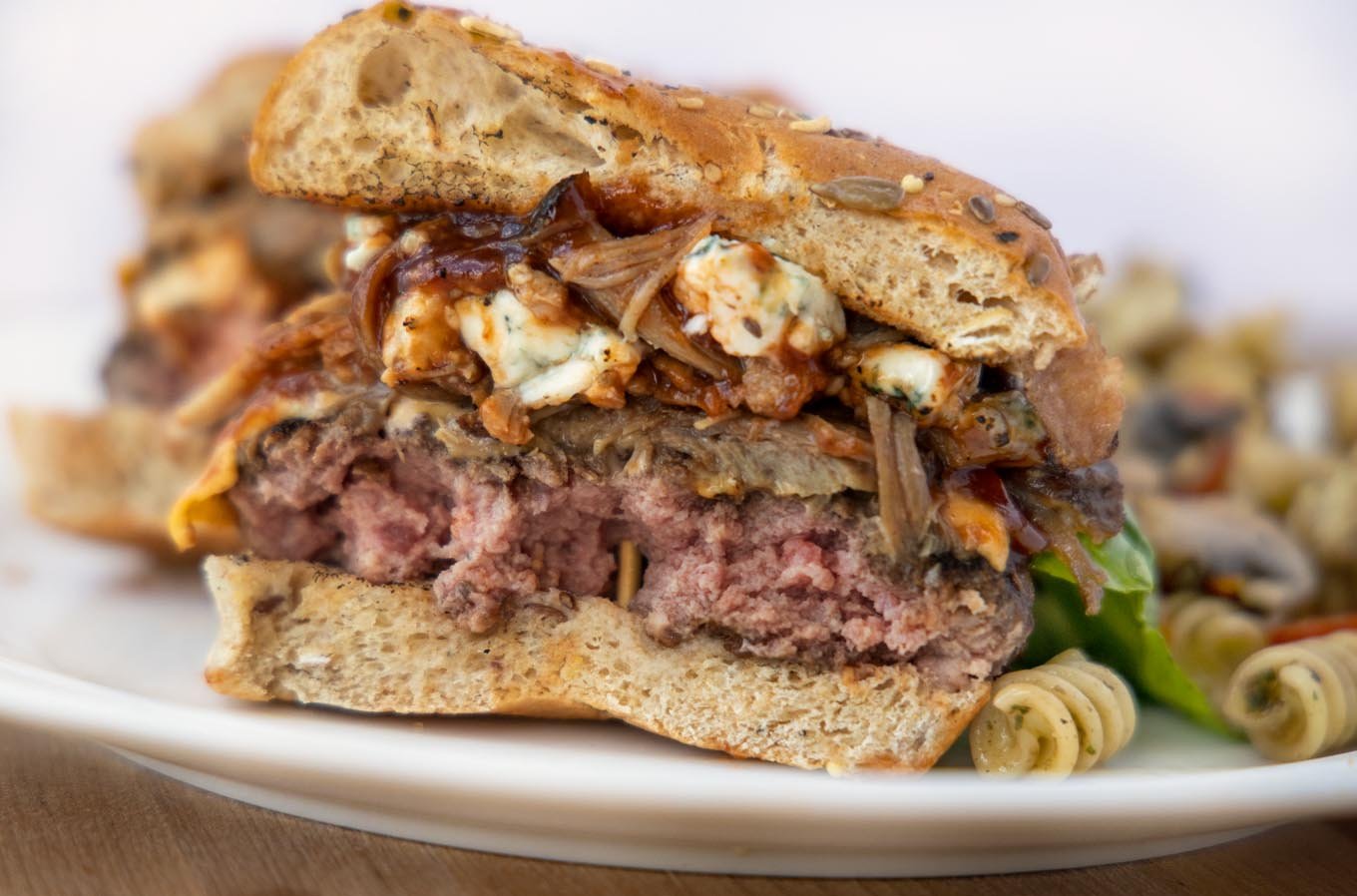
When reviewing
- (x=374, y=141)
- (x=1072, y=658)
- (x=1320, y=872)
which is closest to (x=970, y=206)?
(x=1072, y=658)

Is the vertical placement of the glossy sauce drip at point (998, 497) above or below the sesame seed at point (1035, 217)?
below

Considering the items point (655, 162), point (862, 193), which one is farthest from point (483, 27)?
point (862, 193)

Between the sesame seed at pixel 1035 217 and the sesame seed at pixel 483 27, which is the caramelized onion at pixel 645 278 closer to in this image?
the sesame seed at pixel 483 27

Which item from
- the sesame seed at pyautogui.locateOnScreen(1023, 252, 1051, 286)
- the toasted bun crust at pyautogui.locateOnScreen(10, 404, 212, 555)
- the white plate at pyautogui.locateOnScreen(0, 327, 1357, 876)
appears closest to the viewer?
the white plate at pyautogui.locateOnScreen(0, 327, 1357, 876)

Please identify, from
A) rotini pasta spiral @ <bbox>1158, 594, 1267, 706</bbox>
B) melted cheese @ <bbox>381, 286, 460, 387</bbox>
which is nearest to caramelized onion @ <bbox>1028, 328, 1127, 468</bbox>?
rotini pasta spiral @ <bbox>1158, 594, 1267, 706</bbox>

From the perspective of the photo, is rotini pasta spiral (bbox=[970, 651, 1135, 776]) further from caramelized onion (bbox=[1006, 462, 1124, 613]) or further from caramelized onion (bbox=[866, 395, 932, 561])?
caramelized onion (bbox=[866, 395, 932, 561])

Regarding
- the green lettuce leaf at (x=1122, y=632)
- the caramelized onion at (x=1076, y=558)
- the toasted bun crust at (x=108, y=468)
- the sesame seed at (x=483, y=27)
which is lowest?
the toasted bun crust at (x=108, y=468)

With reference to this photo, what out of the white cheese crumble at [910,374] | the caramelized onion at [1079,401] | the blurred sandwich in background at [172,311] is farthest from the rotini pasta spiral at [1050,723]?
the blurred sandwich in background at [172,311]
